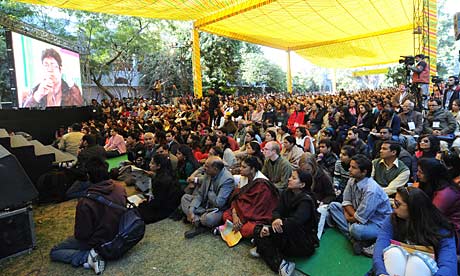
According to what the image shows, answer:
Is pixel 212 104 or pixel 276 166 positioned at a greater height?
pixel 212 104

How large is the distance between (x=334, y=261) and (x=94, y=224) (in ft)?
6.93

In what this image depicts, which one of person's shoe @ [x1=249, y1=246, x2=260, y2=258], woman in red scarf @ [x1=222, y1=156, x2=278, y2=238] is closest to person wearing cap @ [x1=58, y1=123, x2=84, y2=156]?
woman in red scarf @ [x1=222, y1=156, x2=278, y2=238]

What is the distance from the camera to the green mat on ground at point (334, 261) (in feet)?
8.78

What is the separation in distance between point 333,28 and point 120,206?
13204mm

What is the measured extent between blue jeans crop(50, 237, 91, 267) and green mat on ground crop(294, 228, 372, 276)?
6.23ft

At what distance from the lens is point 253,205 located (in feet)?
10.7

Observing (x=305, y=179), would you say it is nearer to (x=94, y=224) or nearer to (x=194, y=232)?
(x=194, y=232)

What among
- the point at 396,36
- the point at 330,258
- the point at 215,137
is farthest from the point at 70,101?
the point at 396,36

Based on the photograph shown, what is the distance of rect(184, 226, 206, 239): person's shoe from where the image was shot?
3486 mm

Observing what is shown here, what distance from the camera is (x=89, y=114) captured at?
12.0 m

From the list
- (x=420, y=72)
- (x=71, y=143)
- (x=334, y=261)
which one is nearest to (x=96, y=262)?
(x=334, y=261)

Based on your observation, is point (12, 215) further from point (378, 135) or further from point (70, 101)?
point (70, 101)

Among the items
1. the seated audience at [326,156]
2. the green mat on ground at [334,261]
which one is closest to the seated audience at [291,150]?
the seated audience at [326,156]

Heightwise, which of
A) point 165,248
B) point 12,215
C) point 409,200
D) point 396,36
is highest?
point 396,36
